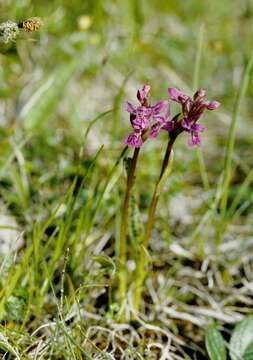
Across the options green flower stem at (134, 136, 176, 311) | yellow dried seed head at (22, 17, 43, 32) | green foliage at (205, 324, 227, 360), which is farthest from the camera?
green foliage at (205, 324, 227, 360)

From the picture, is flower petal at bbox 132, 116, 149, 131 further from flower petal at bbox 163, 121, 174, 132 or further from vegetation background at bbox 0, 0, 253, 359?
vegetation background at bbox 0, 0, 253, 359

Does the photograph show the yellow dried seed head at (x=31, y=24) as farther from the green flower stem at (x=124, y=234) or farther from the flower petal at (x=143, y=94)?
the green flower stem at (x=124, y=234)

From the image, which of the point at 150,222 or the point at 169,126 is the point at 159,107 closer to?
the point at 169,126

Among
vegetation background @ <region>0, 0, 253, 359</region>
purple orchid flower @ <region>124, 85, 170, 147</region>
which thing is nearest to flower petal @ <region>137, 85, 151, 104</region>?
purple orchid flower @ <region>124, 85, 170, 147</region>

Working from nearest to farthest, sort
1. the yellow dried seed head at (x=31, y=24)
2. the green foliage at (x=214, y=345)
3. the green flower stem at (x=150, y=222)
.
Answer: the yellow dried seed head at (x=31, y=24) → the green flower stem at (x=150, y=222) → the green foliage at (x=214, y=345)

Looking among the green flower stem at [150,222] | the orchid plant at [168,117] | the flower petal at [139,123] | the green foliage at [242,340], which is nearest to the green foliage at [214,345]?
the green foliage at [242,340]

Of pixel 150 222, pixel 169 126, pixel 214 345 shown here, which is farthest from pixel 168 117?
pixel 214 345
